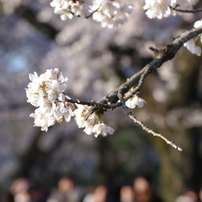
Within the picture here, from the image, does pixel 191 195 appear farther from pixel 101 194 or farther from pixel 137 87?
pixel 137 87

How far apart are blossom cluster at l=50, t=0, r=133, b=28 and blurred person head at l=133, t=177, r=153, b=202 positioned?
262cm

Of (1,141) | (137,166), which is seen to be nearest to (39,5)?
(137,166)

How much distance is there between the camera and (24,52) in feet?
36.8

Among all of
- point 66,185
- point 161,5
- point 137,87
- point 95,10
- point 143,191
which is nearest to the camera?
point 137,87

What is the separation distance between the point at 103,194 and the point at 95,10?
317cm

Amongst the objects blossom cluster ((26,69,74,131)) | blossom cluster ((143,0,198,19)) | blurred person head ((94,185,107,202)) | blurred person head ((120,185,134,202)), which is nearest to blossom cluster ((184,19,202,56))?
blossom cluster ((143,0,198,19))

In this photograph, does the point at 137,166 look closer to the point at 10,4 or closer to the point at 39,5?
the point at 39,5

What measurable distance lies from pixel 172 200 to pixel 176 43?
4.36 meters

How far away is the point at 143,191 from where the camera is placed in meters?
4.66

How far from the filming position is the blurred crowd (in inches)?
186

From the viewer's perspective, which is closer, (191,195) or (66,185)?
(191,195)

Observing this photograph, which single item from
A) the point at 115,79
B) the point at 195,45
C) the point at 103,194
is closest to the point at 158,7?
the point at 195,45

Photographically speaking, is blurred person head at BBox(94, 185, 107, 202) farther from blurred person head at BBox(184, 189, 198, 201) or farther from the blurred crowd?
blurred person head at BBox(184, 189, 198, 201)

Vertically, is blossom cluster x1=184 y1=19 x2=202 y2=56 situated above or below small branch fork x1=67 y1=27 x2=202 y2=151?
below
